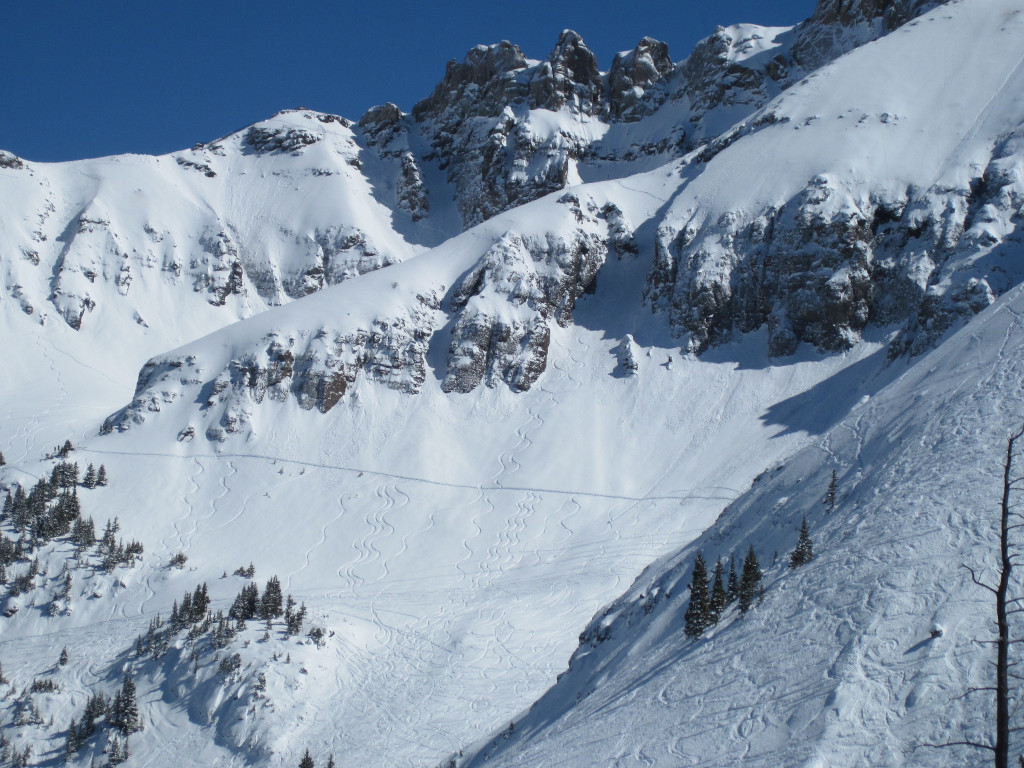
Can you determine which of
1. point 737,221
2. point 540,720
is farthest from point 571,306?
point 540,720

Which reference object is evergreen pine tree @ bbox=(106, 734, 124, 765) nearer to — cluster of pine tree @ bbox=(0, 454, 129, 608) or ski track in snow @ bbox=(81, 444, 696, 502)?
cluster of pine tree @ bbox=(0, 454, 129, 608)

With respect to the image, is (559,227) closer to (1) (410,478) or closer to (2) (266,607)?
(1) (410,478)

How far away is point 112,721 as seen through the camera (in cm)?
4641

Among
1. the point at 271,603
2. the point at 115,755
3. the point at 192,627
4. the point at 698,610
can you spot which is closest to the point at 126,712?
the point at 115,755

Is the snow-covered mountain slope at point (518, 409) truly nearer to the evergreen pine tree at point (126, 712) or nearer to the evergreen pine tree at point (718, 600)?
the evergreen pine tree at point (126, 712)

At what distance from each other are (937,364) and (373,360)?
58.0m

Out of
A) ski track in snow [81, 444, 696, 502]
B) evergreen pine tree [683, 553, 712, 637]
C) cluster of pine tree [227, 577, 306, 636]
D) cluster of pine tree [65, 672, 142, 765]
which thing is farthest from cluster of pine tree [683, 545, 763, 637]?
ski track in snow [81, 444, 696, 502]

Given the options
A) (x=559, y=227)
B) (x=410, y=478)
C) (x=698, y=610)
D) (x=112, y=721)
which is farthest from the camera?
(x=559, y=227)

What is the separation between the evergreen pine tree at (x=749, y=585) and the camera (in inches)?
979

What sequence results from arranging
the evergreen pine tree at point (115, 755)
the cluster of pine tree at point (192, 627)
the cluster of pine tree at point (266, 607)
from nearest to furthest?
1. the evergreen pine tree at point (115, 755)
2. the cluster of pine tree at point (192, 627)
3. the cluster of pine tree at point (266, 607)

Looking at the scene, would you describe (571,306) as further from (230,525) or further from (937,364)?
(937,364)

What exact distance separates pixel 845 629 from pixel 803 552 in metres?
5.94

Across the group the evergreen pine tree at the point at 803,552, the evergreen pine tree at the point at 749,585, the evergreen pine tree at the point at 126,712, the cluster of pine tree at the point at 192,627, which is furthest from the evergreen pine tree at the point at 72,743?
the evergreen pine tree at the point at 803,552

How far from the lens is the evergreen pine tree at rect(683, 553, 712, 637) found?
2591 centimetres
